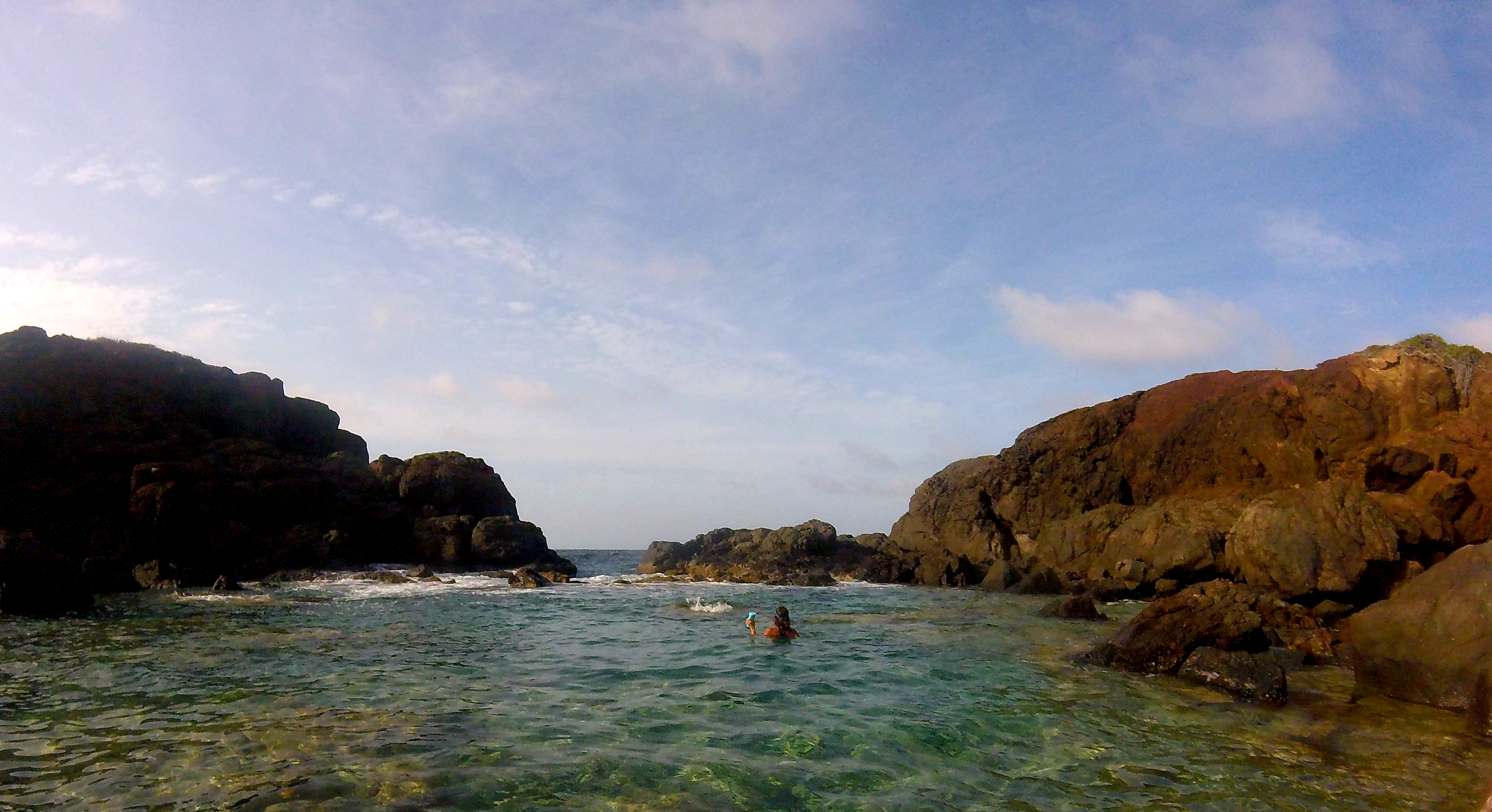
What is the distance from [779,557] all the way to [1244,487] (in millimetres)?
29202

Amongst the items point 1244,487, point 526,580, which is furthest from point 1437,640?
point 526,580

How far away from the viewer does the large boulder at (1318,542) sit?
1001 inches

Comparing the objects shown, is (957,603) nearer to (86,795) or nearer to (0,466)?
(86,795)

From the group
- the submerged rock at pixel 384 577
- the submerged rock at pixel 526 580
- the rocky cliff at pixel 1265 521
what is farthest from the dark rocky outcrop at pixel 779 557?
the submerged rock at pixel 384 577

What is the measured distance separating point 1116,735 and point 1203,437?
141 ft

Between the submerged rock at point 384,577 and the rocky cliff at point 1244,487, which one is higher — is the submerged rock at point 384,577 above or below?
below

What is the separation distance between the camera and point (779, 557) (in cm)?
5553

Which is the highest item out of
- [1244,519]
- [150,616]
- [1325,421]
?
[1325,421]

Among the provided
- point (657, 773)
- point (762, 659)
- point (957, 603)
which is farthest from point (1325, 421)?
point (657, 773)

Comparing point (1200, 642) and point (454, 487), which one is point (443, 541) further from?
point (1200, 642)

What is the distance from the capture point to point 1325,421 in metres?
40.3

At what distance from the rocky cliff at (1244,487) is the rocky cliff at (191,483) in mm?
31388

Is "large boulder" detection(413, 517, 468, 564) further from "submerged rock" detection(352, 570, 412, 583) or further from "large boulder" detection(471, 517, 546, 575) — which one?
"submerged rock" detection(352, 570, 412, 583)

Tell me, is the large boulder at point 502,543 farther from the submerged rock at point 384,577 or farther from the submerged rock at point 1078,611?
the submerged rock at point 1078,611
